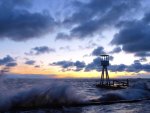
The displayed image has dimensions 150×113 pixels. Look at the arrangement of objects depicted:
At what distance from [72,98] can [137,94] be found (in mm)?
14340

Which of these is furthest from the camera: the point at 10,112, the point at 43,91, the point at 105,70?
the point at 105,70

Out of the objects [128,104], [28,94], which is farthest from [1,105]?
[128,104]

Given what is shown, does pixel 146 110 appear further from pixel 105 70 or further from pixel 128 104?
pixel 105 70

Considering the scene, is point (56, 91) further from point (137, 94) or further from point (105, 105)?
point (137, 94)

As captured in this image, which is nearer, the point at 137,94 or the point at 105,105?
the point at 105,105

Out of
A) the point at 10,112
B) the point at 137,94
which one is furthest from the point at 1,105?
the point at 137,94

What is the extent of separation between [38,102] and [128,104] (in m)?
8.44

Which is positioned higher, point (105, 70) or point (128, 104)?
point (105, 70)

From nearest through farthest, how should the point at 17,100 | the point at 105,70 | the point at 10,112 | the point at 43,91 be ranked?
the point at 10,112 < the point at 17,100 < the point at 43,91 < the point at 105,70

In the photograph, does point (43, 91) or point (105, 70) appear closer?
point (43, 91)

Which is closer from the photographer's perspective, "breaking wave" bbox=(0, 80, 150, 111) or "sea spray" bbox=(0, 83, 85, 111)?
"breaking wave" bbox=(0, 80, 150, 111)

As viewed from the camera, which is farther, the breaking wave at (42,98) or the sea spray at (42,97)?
the sea spray at (42,97)

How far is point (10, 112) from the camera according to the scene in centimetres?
2250

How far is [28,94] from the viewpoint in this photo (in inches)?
1109
